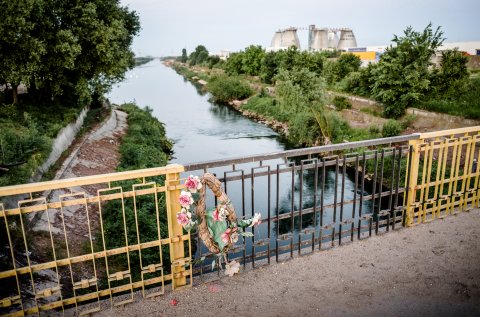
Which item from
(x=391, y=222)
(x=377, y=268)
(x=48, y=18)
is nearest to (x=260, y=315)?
(x=377, y=268)

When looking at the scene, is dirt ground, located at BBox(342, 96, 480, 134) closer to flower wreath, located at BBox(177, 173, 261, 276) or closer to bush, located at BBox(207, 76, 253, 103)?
flower wreath, located at BBox(177, 173, 261, 276)

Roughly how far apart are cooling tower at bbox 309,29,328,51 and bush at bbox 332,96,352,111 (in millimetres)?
77421

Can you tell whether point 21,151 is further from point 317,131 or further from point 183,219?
point 317,131

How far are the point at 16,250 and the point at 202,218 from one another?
17.2 feet

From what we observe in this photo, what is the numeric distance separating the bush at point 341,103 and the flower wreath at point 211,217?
22.8 metres

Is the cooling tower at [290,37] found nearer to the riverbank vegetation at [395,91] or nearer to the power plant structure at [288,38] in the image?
the power plant structure at [288,38]

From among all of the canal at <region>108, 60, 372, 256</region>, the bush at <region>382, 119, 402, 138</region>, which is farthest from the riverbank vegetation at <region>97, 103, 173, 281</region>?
the bush at <region>382, 119, 402, 138</region>

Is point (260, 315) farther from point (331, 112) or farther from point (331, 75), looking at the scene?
point (331, 75)

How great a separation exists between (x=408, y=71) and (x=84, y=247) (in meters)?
19.6

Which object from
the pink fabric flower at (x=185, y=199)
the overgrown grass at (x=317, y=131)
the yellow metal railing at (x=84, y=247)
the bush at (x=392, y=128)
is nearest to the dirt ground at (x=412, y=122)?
the bush at (x=392, y=128)

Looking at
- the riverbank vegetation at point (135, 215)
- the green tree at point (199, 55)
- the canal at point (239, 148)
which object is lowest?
the canal at point (239, 148)

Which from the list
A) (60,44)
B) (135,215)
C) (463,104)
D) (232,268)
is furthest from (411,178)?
(463,104)

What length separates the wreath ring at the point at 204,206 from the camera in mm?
3660

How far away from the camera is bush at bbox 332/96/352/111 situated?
82.4 ft
